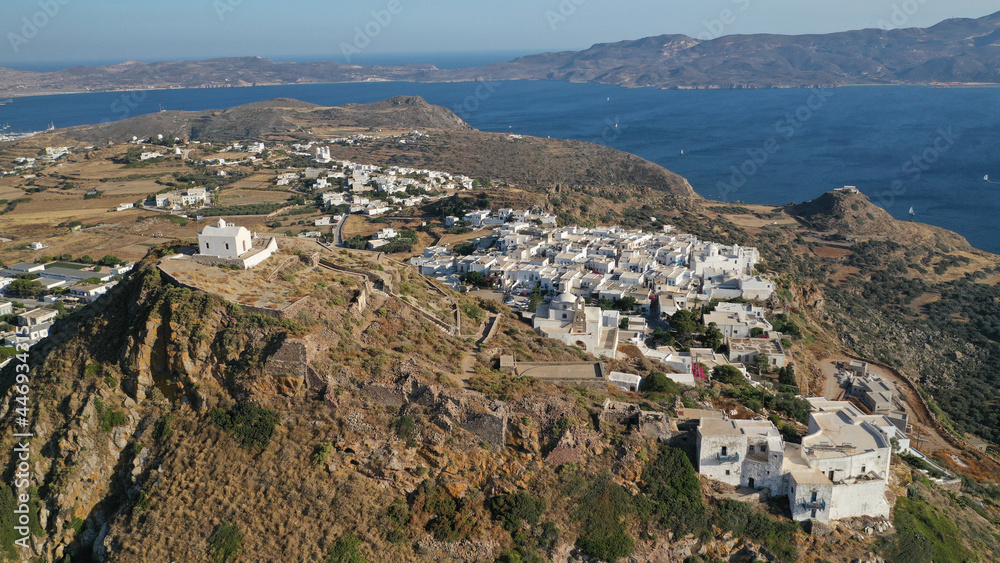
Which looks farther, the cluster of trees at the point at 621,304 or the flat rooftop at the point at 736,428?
the cluster of trees at the point at 621,304

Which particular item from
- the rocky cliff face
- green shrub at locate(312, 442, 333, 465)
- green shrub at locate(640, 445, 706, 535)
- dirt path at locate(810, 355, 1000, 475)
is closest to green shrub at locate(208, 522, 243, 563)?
the rocky cliff face

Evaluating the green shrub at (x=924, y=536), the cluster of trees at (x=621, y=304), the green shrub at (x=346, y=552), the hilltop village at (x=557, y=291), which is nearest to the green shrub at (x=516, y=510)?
the hilltop village at (x=557, y=291)

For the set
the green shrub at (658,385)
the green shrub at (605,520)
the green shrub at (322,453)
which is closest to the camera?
the green shrub at (605,520)

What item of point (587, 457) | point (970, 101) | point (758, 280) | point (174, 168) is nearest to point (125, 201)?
point (174, 168)

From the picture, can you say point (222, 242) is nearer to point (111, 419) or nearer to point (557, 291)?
point (111, 419)

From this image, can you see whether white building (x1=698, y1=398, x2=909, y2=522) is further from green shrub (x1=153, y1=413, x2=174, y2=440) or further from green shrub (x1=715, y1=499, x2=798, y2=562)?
green shrub (x1=153, y1=413, x2=174, y2=440)

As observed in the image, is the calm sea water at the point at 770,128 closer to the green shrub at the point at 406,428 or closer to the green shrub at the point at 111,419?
the green shrub at the point at 406,428
